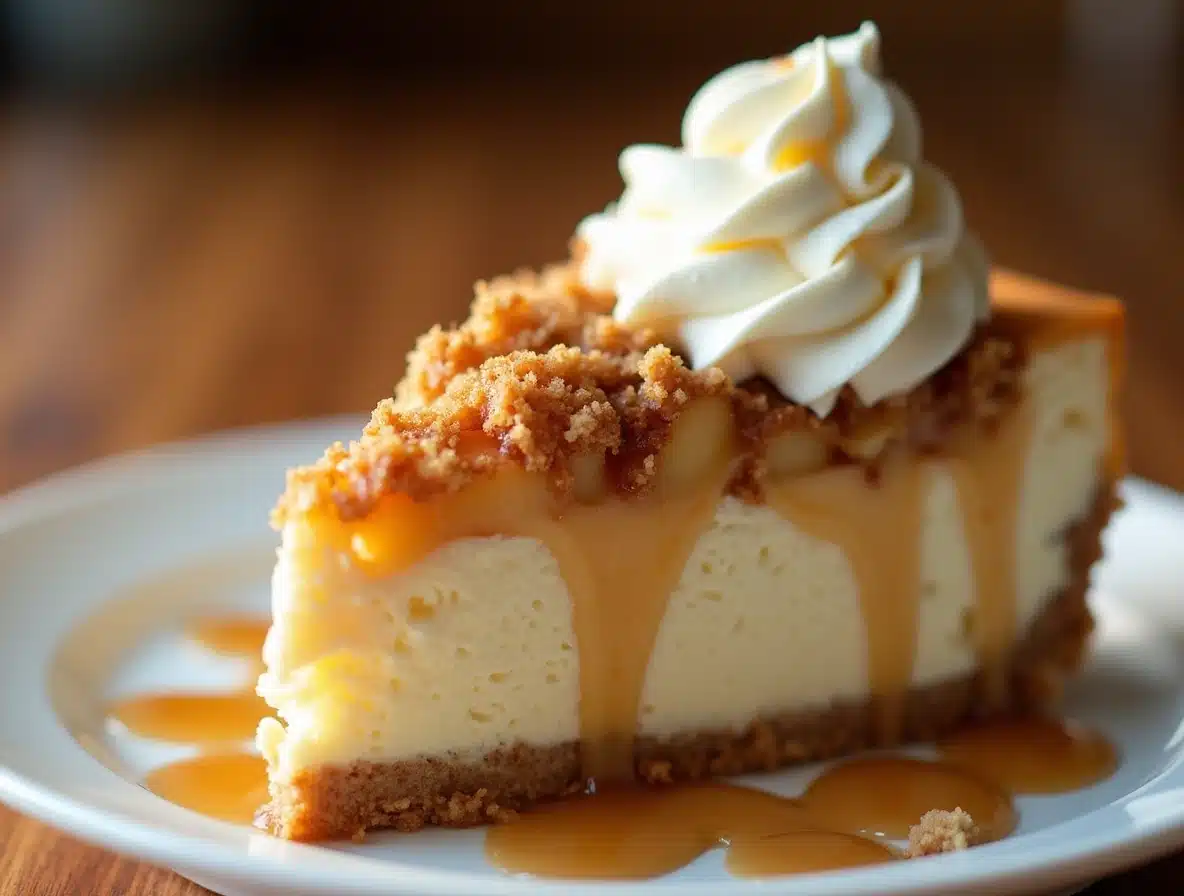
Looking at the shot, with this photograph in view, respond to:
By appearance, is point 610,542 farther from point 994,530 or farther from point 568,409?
point 994,530

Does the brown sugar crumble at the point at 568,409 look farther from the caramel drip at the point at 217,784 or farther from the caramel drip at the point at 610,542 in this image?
the caramel drip at the point at 217,784

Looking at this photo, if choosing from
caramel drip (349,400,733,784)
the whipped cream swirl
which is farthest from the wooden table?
the whipped cream swirl

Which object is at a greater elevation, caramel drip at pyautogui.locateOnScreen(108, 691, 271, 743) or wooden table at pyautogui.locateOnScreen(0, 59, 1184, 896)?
wooden table at pyautogui.locateOnScreen(0, 59, 1184, 896)

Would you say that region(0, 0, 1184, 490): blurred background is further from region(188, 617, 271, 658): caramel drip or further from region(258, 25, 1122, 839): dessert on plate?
region(258, 25, 1122, 839): dessert on plate

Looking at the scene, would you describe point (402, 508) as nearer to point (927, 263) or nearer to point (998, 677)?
point (927, 263)

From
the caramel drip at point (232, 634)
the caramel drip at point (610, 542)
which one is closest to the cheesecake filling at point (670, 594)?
the caramel drip at point (610, 542)
